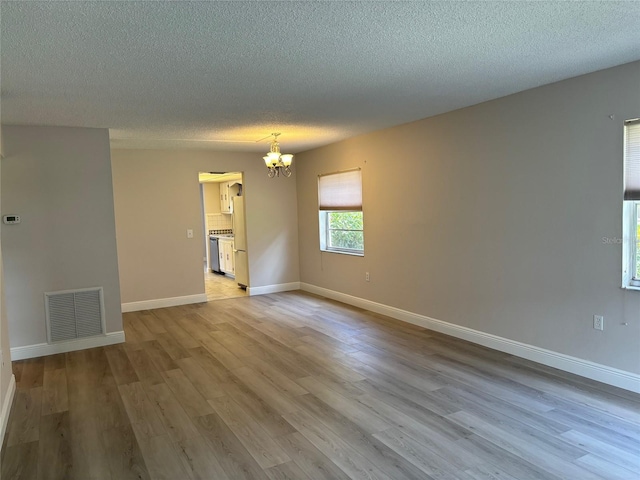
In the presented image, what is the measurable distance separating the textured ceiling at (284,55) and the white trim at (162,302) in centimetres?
305

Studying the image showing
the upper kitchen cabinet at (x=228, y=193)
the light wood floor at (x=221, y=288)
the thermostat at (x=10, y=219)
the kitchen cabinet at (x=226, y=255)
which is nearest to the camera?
the thermostat at (x=10, y=219)

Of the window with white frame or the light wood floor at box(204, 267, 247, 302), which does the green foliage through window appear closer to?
the light wood floor at box(204, 267, 247, 302)

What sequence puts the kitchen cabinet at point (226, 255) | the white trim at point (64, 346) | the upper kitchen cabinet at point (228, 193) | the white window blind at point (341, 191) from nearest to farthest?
1. the white trim at point (64, 346)
2. the white window blind at point (341, 191)
3. the kitchen cabinet at point (226, 255)
4. the upper kitchen cabinet at point (228, 193)

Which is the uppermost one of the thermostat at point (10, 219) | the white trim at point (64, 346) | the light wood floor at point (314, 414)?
the thermostat at point (10, 219)

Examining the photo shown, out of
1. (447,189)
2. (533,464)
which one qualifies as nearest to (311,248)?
(447,189)

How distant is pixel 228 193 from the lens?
10375 mm

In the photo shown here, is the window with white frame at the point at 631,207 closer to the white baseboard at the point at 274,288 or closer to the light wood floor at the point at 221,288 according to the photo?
the white baseboard at the point at 274,288

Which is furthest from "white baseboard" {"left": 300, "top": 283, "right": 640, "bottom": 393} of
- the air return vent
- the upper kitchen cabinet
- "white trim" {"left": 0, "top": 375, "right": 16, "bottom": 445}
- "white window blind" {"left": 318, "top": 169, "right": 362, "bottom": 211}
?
the upper kitchen cabinet

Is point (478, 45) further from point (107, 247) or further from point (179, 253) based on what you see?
point (179, 253)

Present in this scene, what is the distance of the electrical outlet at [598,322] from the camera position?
3.48m

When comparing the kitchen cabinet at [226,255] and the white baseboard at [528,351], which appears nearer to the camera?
the white baseboard at [528,351]

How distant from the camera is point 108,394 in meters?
3.63

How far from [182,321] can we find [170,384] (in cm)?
224

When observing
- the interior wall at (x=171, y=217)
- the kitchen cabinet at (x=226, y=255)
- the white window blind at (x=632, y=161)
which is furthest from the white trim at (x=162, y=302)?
the white window blind at (x=632, y=161)
